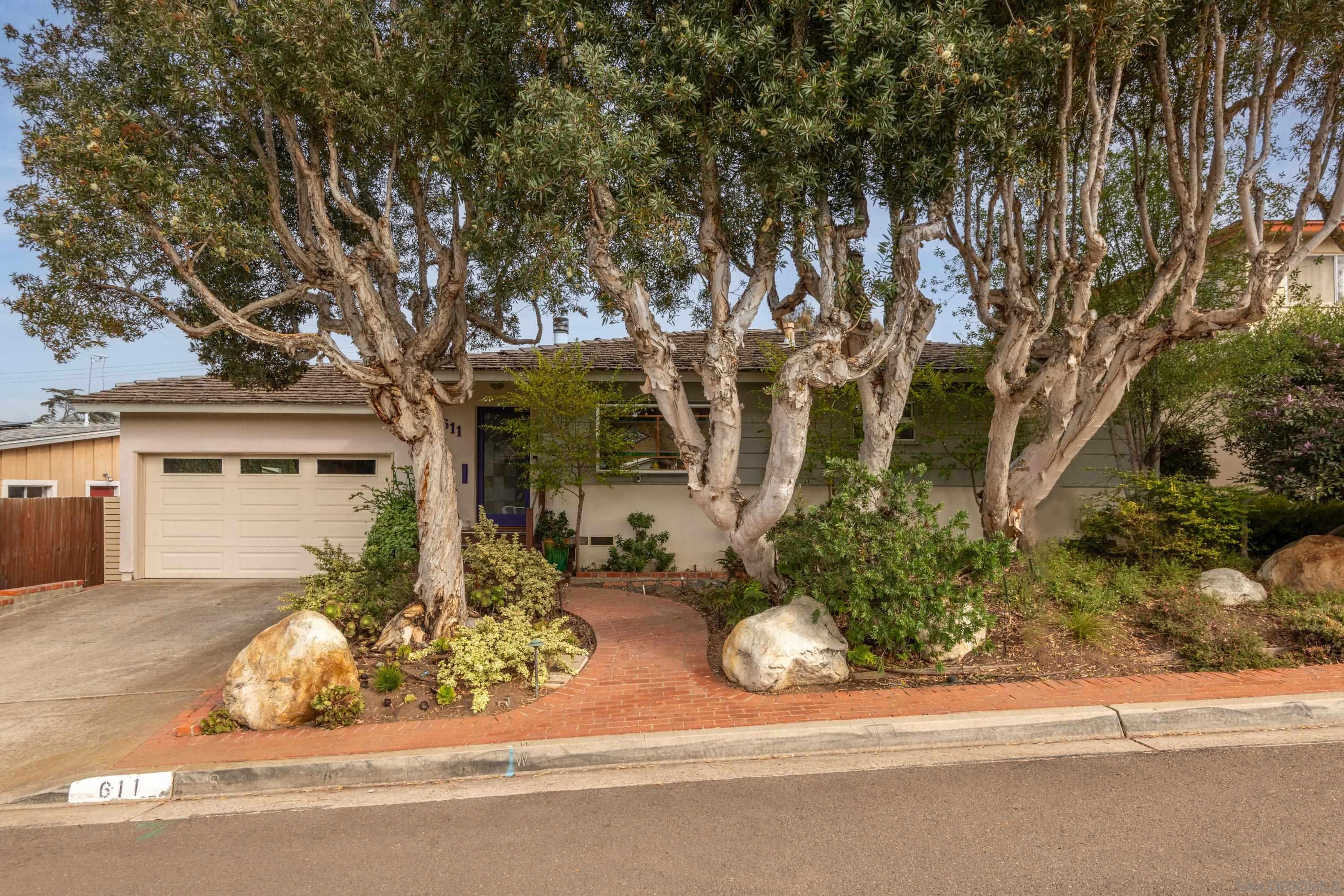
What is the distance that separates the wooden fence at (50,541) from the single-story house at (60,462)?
412 centimetres

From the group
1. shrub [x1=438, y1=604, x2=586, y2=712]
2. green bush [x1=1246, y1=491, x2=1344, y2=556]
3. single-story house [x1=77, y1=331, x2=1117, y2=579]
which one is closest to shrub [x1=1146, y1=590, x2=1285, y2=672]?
green bush [x1=1246, y1=491, x2=1344, y2=556]

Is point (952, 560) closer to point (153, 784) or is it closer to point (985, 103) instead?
point (985, 103)

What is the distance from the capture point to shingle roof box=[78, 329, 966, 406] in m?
11.2

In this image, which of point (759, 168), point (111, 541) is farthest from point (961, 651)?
point (111, 541)

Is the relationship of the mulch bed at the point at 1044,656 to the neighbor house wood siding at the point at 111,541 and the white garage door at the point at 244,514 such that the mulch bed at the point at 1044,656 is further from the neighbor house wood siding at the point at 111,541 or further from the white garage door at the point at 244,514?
the neighbor house wood siding at the point at 111,541

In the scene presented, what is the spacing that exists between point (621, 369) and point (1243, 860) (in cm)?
928

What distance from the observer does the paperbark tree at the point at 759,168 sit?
5617 millimetres

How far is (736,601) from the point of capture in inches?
293

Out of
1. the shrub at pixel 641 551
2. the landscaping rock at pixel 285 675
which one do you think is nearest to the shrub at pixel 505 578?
the landscaping rock at pixel 285 675

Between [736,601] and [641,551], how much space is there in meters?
3.72

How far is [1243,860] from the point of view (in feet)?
10.8

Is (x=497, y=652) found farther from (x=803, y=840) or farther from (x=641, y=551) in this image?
(x=641, y=551)

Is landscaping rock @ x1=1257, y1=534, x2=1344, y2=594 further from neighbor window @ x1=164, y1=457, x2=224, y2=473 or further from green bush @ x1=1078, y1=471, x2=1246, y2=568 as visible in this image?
neighbor window @ x1=164, y1=457, x2=224, y2=473

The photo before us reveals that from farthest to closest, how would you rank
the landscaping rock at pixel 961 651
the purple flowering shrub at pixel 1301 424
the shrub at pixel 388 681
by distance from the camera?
1. the purple flowering shrub at pixel 1301 424
2. the landscaping rock at pixel 961 651
3. the shrub at pixel 388 681
